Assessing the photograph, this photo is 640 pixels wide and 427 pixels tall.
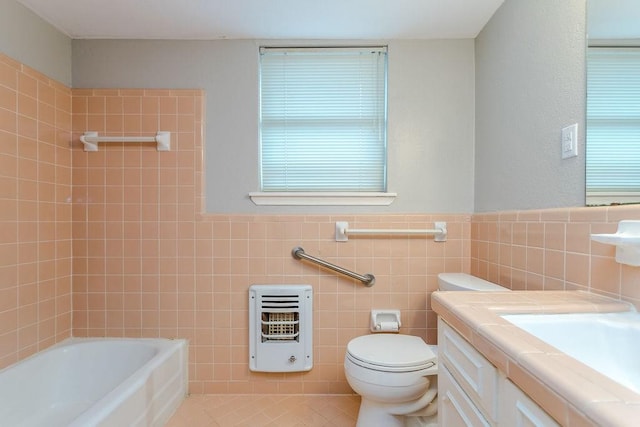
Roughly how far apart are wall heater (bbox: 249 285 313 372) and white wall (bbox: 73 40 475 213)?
0.49 meters

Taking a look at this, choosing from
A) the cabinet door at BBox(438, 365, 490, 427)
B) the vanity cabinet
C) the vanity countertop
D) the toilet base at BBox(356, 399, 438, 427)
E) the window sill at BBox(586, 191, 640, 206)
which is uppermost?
the window sill at BBox(586, 191, 640, 206)

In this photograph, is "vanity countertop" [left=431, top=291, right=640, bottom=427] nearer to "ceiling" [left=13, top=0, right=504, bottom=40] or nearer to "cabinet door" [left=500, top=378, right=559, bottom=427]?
"cabinet door" [left=500, top=378, right=559, bottom=427]

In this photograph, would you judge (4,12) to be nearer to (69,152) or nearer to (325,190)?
(69,152)

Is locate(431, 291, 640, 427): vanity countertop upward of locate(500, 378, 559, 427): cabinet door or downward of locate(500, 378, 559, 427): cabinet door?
upward

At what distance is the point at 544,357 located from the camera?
0.52 m

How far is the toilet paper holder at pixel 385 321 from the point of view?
1.75m

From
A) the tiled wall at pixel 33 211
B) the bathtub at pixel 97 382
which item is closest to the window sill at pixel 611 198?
the bathtub at pixel 97 382

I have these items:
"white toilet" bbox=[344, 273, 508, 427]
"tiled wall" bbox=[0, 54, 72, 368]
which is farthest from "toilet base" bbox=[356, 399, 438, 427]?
"tiled wall" bbox=[0, 54, 72, 368]

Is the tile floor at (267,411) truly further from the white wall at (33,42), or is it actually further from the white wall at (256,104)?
the white wall at (33,42)

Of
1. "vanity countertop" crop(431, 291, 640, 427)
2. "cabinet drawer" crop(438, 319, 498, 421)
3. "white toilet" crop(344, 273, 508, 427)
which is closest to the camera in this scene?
"vanity countertop" crop(431, 291, 640, 427)

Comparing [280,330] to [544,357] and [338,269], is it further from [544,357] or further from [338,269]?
[544,357]

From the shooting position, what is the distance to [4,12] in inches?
56.2

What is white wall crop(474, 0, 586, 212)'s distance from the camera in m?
1.08

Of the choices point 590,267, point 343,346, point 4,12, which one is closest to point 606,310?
point 590,267
